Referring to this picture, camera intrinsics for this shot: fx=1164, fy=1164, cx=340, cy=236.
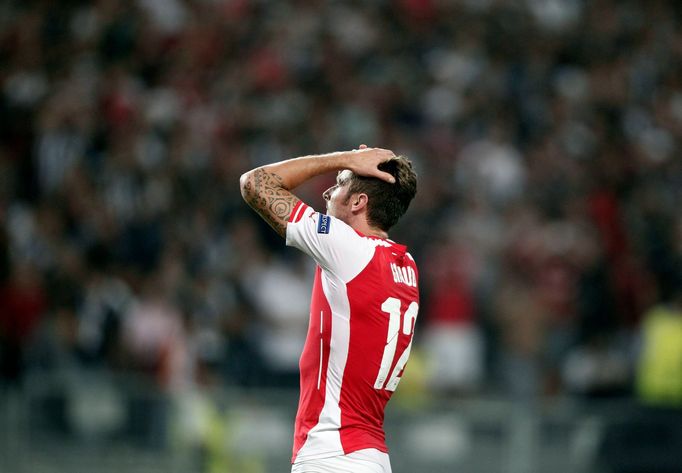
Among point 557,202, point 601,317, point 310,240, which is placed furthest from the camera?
point 557,202

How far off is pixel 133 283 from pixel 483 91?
4867mm

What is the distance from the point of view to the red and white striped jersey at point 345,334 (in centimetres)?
477

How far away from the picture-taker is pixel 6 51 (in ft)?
47.5

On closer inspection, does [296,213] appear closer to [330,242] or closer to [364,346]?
[330,242]

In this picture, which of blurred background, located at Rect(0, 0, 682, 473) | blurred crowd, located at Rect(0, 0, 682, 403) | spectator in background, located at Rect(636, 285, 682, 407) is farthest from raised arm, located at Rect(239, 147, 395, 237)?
spectator in background, located at Rect(636, 285, 682, 407)

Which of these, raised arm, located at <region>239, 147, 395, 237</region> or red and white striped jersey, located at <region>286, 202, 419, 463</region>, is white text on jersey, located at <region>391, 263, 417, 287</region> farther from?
raised arm, located at <region>239, 147, 395, 237</region>

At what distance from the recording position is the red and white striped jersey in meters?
4.77

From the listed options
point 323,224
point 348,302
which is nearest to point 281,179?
point 323,224

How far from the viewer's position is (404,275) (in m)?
4.96

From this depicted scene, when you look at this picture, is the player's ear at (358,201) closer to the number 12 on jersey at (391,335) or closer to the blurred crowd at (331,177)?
the number 12 on jersey at (391,335)

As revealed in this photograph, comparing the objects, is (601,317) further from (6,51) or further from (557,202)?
(6,51)

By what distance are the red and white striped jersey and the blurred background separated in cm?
473

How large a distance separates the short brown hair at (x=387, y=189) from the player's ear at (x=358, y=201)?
14 mm

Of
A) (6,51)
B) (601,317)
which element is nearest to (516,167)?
(601,317)
